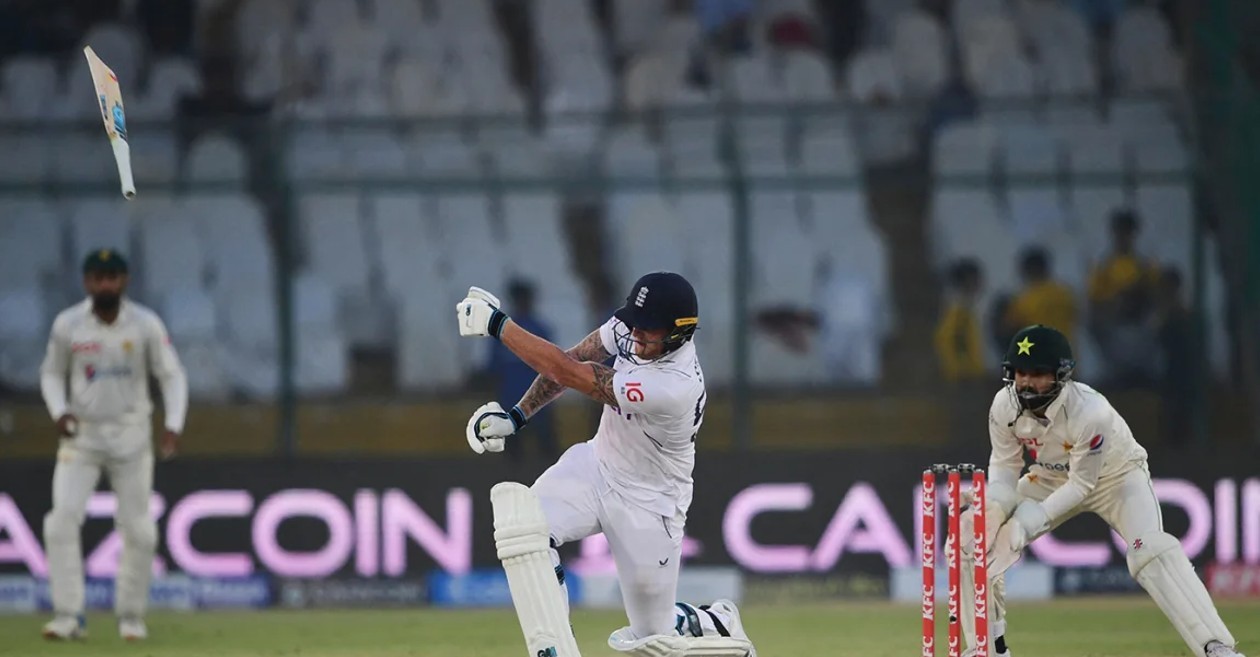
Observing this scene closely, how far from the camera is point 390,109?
614 inches

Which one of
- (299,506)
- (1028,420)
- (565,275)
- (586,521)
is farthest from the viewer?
(565,275)

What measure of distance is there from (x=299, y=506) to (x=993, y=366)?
14.8 ft

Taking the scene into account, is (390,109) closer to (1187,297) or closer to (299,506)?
(299,506)

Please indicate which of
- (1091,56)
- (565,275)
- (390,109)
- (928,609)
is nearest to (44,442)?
(565,275)

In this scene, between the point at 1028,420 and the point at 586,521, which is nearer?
the point at 586,521

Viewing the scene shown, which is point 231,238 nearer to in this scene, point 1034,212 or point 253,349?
point 253,349

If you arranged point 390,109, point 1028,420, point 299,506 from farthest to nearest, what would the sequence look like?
point 390,109 < point 299,506 < point 1028,420

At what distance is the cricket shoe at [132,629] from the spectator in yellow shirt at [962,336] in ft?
17.3

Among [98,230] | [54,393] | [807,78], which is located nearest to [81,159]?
[98,230]

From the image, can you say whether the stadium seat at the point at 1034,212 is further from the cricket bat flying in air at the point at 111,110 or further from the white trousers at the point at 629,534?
the cricket bat flying in air at the point at 111,110

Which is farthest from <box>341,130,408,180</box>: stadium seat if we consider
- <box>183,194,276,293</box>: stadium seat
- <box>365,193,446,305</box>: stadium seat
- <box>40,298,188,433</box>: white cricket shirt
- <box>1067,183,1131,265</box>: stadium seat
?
<box>1067,183,1131,265</box>: stadium seat

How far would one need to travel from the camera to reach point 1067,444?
7.79 m

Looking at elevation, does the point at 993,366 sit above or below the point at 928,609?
above

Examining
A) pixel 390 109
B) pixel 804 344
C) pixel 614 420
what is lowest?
pixel 614 420
